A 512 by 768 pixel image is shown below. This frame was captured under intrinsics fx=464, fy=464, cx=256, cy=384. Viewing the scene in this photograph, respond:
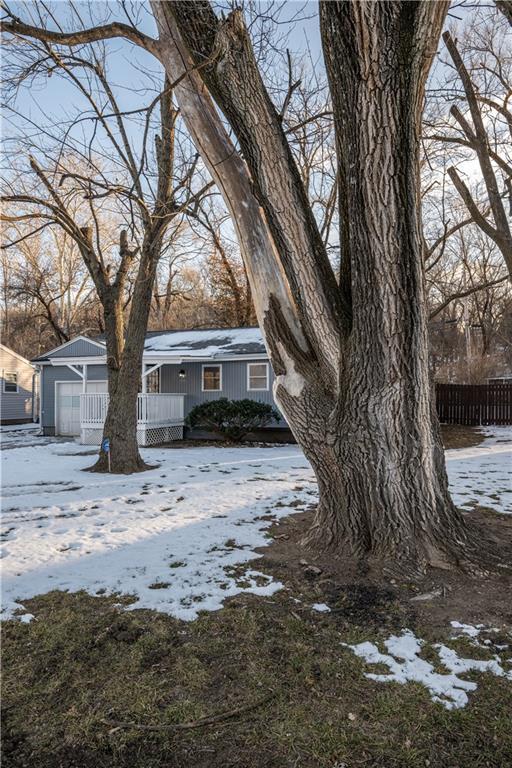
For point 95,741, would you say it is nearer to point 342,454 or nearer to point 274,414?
point 342,454

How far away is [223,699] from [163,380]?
570 inches

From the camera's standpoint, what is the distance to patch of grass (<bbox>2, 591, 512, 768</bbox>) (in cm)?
180

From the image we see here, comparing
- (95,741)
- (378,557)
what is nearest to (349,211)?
(378,557)

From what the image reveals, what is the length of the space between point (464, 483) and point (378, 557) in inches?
161

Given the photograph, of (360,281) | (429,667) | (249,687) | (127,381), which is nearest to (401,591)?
(429,667)

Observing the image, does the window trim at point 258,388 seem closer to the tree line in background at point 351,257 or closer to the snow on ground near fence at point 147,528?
the snow on ground near fence at point 147,528

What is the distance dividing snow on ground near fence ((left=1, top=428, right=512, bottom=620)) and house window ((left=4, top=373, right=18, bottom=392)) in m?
15.0

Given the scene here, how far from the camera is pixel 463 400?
16891 mm

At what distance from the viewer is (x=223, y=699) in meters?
2.13

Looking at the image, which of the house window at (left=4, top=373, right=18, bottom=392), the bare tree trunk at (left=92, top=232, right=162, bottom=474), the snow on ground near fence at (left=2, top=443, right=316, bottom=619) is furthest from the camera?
the house window at (left=4, top=373, right=18, bottom=392)

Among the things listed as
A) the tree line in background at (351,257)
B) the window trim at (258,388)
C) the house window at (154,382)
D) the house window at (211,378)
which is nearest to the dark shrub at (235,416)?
the window trim at (258,388)

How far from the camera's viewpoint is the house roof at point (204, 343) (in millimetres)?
14906

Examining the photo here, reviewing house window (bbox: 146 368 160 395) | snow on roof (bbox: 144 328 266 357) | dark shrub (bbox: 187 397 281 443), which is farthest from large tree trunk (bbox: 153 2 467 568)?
house window (bbox: 146 368 160 395)

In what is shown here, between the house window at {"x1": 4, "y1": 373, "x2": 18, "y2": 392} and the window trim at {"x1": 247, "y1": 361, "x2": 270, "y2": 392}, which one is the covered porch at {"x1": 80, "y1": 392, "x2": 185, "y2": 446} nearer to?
the window trim at {"x1": 247, "y1": 361, "x2": 270, "y2": 392}
